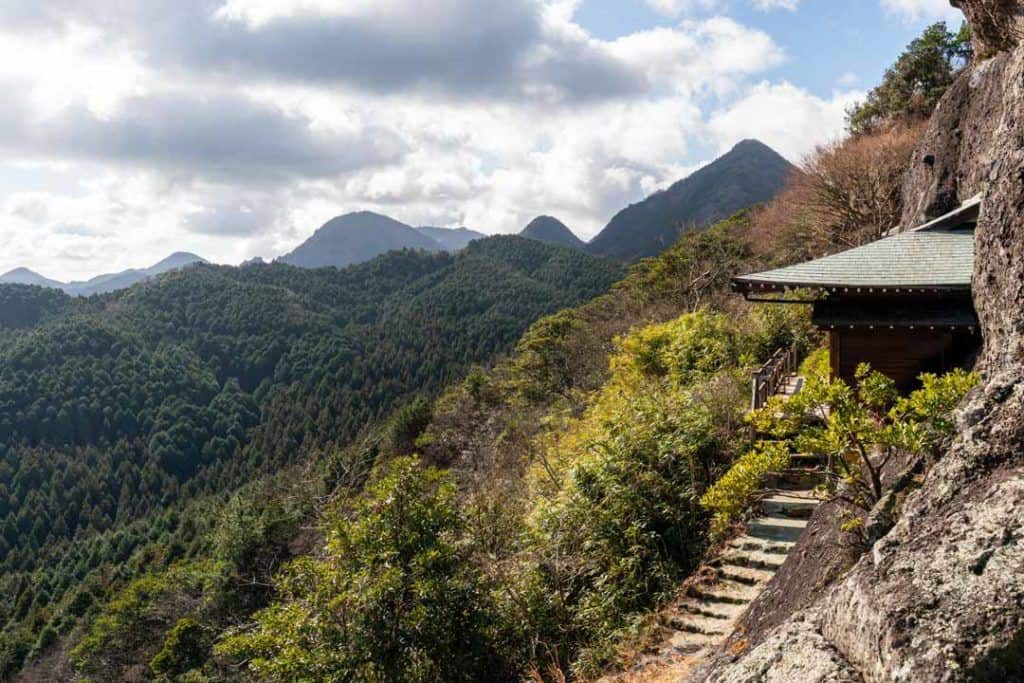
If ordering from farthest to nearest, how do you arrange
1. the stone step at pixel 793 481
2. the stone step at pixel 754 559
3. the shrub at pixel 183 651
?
the shrub at pixel 183 651 → the stone step at pixel 793 481 → the stone step at pixel 754 559

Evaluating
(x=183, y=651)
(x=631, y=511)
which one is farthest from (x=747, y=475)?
(x=183, y=651)

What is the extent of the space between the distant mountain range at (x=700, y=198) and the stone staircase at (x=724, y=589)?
143m

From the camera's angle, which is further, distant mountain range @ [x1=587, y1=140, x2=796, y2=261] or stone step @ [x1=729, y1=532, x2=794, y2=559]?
distant mountain range @ [x1=587, y1=140, x2=796, y2=261]

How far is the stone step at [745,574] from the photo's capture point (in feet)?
24.2

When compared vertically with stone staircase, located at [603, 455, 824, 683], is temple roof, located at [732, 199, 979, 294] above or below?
above

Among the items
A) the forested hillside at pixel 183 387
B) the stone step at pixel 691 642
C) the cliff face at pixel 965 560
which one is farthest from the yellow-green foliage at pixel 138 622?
the cliff face at pixel 965 560

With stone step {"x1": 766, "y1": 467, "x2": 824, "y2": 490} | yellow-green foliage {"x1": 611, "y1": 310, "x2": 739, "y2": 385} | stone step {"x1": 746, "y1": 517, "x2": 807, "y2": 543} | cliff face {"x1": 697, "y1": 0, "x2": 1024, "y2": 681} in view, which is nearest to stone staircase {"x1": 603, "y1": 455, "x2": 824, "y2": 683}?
stone step {"x1": 746, "y1": 517, "x2": 807, "y2": 543}

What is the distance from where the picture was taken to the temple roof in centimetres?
880

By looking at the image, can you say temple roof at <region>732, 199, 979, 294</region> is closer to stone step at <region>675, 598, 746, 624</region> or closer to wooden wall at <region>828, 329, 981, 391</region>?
wooden wall at <region>828, 329, 981, 391</region>

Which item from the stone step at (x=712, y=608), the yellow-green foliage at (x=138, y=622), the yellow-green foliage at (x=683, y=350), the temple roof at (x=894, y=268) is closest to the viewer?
the stone step at (x=712, y=608)

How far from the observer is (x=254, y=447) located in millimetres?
96625

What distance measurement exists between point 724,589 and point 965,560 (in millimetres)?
5092

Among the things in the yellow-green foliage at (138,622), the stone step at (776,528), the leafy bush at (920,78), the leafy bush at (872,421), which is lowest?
the yellow-green foliage at (138,622)

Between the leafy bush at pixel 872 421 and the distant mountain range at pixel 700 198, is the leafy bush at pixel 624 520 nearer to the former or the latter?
the leafy bush at pixel 872 421
